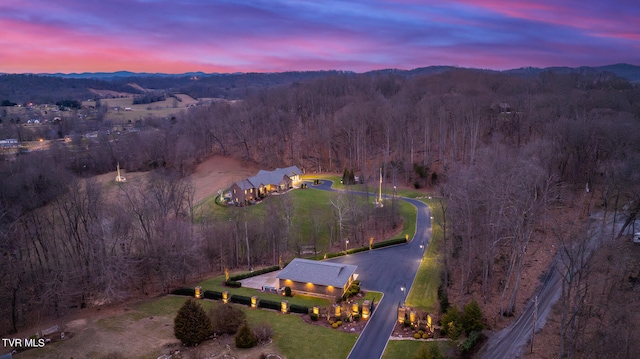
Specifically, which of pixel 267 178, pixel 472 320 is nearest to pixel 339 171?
pixel 267 178

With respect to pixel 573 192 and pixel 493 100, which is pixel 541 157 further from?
pixel 493 100

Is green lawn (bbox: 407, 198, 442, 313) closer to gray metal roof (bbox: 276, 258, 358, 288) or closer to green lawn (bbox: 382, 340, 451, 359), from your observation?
green lawn (bbox: 382, 340, 451, 359)

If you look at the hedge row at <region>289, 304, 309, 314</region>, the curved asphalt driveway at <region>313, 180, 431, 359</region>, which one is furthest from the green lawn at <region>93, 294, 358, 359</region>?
the curved asphalt driveway at <region>313, 180, 431, 359</region>

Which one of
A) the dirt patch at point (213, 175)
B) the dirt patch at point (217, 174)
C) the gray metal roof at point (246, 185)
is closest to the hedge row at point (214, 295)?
the gray metal roof at point (246, 185)

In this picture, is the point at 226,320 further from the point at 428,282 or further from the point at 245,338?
the point at 428,282

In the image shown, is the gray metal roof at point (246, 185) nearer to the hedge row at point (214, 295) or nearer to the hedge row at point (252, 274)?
the hedge row at point (252, 274)

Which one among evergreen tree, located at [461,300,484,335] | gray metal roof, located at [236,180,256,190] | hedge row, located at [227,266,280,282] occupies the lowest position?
hedge row, located at [227,266,280,282]
